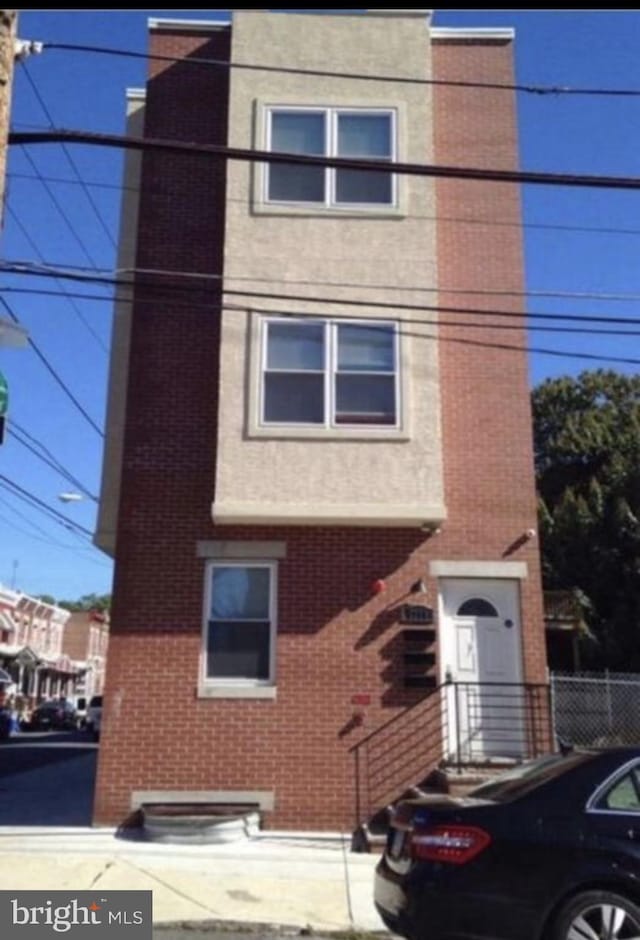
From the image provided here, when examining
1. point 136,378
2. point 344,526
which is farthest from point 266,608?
point 136,378

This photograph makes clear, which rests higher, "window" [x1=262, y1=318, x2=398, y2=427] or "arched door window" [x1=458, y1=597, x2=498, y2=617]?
"window" [x1=262, y1=318, x2=398, y2=427]

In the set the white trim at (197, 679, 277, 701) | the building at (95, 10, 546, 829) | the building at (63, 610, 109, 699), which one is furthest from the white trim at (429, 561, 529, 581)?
the building at (63, 610, 109, 699)

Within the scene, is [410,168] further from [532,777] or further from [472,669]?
[472,669]

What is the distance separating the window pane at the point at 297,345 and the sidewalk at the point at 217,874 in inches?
218

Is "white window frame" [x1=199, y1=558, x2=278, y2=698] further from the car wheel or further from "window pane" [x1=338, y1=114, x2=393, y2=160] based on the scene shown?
the car wheel

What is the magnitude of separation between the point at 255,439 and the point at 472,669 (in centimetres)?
382

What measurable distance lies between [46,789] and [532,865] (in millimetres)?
11134

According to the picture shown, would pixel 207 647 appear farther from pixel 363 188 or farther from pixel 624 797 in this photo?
pixel 624 797

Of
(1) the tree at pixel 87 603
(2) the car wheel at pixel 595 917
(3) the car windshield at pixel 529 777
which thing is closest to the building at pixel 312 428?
(3) the car windshield at pixel 529 777

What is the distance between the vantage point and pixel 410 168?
26.0 feet

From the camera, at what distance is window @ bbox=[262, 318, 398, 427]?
11875 millimetres

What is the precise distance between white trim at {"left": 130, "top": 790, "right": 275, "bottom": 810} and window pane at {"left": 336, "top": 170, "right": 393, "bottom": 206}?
743 centimetres

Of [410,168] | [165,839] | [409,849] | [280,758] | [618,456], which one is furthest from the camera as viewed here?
[618,456]

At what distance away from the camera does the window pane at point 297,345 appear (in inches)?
475
